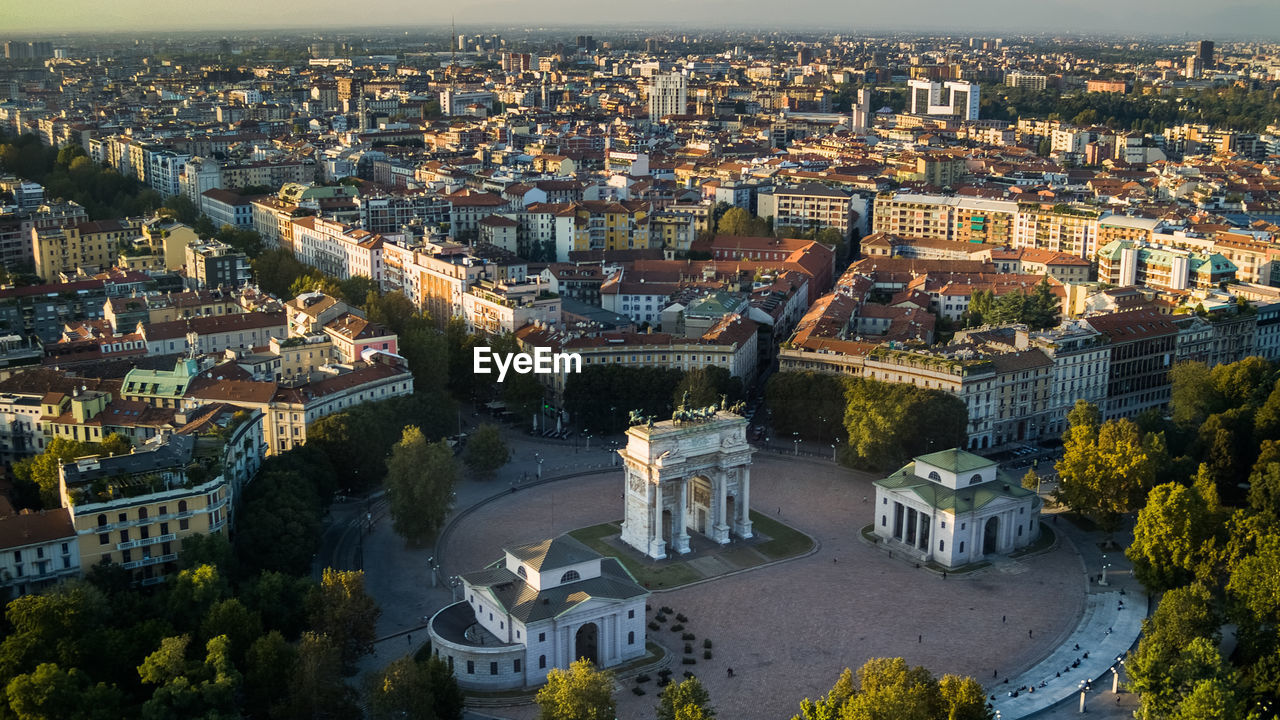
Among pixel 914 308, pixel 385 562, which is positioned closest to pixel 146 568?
pixel 385 562

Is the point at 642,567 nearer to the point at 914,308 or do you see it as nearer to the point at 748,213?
the point at 914,308

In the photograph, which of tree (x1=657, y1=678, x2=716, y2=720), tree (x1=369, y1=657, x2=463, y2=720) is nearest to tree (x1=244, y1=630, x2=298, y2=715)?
tree (x1=369, y1=657, x2=463, y2=720)

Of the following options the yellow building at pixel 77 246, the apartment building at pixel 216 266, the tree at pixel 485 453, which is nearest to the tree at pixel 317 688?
the tree at pixel 485 453

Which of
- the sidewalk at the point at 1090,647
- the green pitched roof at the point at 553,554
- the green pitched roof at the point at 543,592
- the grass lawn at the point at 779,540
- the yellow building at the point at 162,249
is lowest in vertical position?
the sidewalk at the point at 1090,647

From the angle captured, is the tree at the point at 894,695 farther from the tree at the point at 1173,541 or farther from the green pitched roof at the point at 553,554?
the tree at the point at 1173,541

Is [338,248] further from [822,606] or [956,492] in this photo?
[822,606]

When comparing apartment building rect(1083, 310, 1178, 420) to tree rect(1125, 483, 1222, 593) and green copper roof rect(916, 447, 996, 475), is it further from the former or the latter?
→ tree rect(1125, 483, 1222, 593)

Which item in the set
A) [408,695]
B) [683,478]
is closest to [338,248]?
[683,478]
